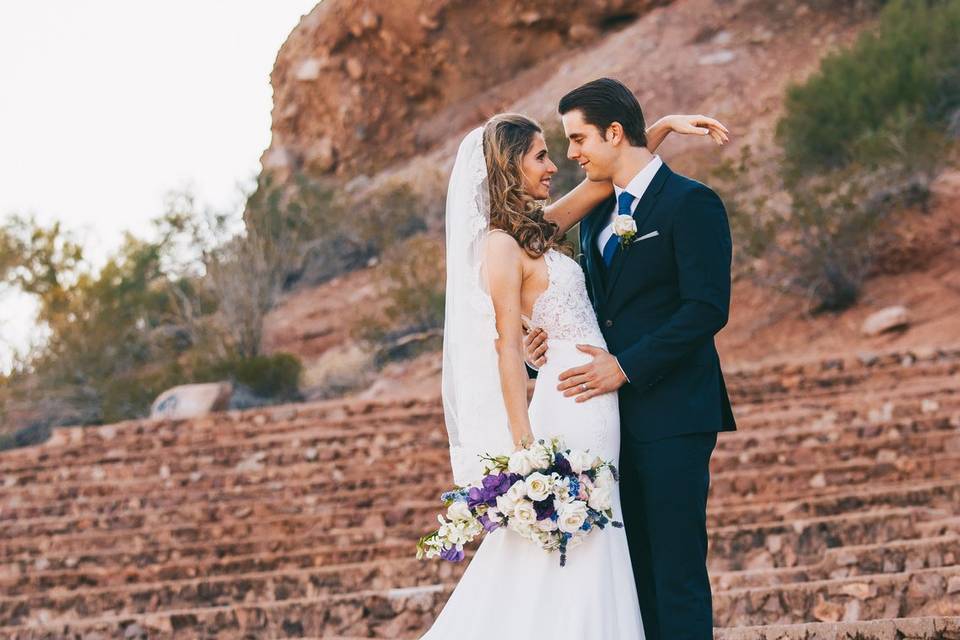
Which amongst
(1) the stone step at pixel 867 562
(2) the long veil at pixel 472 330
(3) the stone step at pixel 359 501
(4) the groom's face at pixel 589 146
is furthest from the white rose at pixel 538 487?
(3) the stone step at pixel 359 501

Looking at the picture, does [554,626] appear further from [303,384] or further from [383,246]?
[383,246]

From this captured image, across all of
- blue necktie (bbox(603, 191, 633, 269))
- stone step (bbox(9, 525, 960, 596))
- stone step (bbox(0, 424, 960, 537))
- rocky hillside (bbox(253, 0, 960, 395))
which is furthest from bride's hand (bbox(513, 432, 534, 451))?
rocky hillside (bbox(253, 0, 960, 395))

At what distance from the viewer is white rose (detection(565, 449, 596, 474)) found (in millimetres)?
4176

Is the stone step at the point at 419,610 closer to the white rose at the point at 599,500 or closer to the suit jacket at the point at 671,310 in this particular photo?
the suit jacket at the point at 671,310

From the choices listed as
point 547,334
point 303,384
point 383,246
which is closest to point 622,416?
point 547,334

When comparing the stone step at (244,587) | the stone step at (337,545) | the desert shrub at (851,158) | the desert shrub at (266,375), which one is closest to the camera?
the stone step at (337,545)

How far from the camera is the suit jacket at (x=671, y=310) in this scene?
4.30 meters

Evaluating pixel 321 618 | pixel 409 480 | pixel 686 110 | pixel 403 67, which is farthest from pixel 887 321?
pixel 403 67

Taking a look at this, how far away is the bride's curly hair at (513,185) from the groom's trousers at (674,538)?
0.79 meters

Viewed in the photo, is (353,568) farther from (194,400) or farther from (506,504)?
(194,400)

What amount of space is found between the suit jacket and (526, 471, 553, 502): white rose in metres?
0.41

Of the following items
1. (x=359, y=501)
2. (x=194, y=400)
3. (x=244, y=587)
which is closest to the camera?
(x=244, y=587)

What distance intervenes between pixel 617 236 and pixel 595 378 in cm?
56

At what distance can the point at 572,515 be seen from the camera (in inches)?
161
